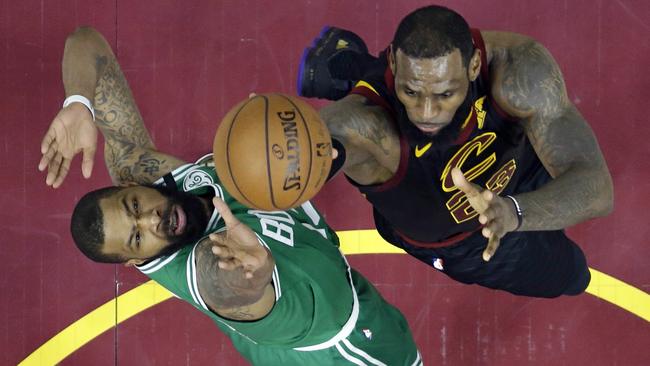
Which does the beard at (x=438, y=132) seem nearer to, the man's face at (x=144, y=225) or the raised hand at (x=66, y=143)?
the man's face at (x=144, y=225)

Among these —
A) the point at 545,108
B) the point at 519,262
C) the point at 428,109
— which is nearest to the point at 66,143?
the point at 428,109

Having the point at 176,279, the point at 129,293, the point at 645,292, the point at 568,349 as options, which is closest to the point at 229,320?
the point at 176,279

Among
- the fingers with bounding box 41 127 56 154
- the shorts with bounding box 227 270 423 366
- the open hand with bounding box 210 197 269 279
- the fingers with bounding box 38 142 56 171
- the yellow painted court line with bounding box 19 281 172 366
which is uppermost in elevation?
the fingers with bounding box 41 127 56 154

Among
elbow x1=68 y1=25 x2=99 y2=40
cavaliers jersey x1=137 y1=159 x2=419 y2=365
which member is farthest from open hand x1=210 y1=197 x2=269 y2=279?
elbow x1=68 y1=25 x2=99 y2=40

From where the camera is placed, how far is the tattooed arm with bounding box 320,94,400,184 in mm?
2965

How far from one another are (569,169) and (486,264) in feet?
3.40

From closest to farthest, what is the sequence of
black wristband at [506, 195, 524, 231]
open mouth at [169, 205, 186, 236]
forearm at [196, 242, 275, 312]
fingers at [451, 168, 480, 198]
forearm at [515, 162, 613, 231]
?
fingers at [451, 168, 480, 198] → black wristband at [506, 195, 524, 231] → forearm at [515, 162, 613, 231] → forearm at [196, 242, 275, 312] → open mouth at [169, 205, 186, 236]

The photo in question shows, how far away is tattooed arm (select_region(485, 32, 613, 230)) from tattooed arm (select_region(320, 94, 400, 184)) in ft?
1.54

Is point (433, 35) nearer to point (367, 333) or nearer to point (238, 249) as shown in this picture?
point (238, 249)

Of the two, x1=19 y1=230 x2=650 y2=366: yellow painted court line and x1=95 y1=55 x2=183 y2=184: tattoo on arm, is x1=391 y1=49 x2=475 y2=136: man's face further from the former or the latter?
x1=19 y1=230 x2=650 y2=366: yellow painted court line

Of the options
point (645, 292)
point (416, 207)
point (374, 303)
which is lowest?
point (645, 292)

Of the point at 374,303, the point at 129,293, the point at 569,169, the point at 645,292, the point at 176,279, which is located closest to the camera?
the point at 569,169

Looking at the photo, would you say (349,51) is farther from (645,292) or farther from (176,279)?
(645,292)

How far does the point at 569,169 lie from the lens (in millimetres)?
2914
